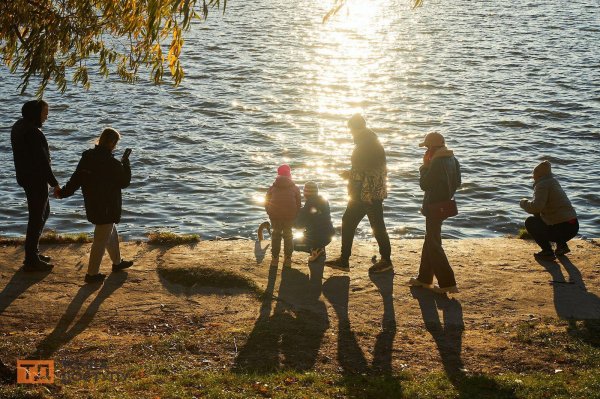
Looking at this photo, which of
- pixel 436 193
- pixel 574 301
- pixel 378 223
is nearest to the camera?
pixel 436 193

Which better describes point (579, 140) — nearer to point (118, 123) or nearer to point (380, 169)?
point (118, 123)

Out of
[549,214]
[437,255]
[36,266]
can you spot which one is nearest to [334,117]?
[549,214]

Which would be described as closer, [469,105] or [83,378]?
[83,378]

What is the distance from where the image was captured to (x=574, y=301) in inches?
492

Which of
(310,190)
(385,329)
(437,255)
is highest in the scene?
(310,190)

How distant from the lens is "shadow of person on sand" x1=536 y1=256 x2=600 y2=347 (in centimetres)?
1144

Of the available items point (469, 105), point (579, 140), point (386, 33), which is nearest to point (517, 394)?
point (579, 140)

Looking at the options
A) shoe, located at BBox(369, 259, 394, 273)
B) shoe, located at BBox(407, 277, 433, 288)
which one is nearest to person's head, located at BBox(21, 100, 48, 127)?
shoe, located at BBox(369, 259, 394, 273)

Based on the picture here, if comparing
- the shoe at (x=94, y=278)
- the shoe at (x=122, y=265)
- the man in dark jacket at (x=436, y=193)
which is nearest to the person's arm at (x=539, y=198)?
the man in dark jacket at (x=436, y=193)

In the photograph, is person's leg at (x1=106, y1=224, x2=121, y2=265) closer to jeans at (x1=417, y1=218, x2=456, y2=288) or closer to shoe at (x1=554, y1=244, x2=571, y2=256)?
jeans at (x1=417, y1=218, x2=456, y2=288)

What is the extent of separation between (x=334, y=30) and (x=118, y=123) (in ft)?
76.7

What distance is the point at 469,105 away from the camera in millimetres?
34125

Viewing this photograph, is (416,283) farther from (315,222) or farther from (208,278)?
(208,278)

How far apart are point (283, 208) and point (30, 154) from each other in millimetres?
3431
